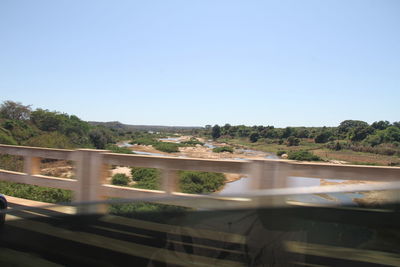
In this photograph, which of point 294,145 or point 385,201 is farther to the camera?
point 294,145

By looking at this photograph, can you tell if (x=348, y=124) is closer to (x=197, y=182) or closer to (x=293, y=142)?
(x=293, y=142)

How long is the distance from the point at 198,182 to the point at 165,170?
8.09m

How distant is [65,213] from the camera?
103 cm

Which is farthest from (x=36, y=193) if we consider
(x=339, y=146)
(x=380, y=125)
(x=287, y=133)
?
(x=287, y=133)

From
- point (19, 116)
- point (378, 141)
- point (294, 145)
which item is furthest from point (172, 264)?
point (294, 145)

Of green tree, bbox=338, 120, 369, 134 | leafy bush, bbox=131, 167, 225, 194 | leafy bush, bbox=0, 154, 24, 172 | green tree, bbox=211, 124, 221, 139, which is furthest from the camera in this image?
green tree, bbox=211, 124, 221, 139

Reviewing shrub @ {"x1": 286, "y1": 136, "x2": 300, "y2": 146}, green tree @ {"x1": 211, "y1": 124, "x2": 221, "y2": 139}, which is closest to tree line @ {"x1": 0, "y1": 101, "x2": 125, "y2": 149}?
shrub @ {"x1": 286, "y1": 136, "x2": 300, "y2": 146}

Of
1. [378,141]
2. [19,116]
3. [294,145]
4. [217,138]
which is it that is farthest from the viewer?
[217,138]

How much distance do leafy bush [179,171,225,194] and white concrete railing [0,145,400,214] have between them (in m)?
6.47

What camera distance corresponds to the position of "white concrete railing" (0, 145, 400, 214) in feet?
10.9

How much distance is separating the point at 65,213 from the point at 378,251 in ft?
3.33

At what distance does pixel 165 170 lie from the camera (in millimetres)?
4012

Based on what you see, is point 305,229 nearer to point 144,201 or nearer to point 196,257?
point 196,257

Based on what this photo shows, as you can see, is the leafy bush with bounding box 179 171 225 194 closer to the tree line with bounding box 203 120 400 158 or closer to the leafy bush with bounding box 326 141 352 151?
the tree line with bounding box 203 120 400 158
